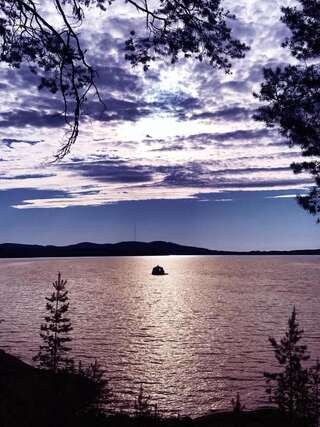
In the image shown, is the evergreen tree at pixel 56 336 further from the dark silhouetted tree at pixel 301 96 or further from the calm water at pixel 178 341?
the dark silhouetted tree at pixel 301 96

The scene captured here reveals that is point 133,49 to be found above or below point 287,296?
above

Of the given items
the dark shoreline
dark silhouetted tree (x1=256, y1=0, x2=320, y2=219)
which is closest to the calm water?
the dark shoreline

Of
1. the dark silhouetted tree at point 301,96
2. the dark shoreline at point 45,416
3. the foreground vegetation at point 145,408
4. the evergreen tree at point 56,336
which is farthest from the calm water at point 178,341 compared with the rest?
the dark silhouetted tree at point 301,96

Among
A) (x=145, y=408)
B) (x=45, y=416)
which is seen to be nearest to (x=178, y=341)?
(x=145, y=408)

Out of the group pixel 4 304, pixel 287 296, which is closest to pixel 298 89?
pixel 4 304

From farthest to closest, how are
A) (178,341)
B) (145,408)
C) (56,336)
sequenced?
1. (178,341)
2. (56,336)
3. (145,408)

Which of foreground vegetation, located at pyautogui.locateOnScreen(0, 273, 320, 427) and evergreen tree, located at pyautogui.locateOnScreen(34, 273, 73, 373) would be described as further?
evergreen tree, located at pyautogui.locateOnScreen(34, 273, 73, 373)

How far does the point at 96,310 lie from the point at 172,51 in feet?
249

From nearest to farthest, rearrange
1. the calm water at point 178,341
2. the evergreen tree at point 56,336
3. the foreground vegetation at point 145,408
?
the foreground vegetation at point 145,408
the evergreen tree at point 56,336
the calm water at point 178,341

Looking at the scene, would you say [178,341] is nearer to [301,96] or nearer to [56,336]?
[56,336]

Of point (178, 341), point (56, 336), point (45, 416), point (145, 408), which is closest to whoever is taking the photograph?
point (45, 416)

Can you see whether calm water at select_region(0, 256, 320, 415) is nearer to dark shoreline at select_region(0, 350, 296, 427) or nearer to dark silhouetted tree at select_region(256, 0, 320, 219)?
dark shoreline at select_region(0, 350, 296, 427)

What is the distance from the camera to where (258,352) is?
148 feet

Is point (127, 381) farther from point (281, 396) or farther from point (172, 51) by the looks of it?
point (172, 51)
